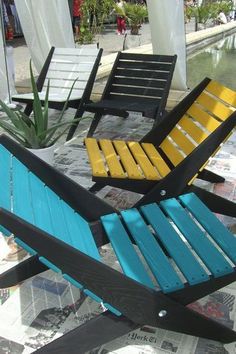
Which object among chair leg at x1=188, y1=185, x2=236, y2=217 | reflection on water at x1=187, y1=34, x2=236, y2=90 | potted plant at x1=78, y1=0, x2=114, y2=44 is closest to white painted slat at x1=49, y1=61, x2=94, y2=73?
reflection on water at x1=187, y1=34, x2=236, y2=90

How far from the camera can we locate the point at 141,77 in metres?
4.49

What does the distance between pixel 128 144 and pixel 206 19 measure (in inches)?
619

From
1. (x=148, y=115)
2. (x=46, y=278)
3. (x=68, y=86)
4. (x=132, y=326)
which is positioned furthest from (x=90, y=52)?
(x=132, y=326)

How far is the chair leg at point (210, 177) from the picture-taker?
3094 millimetres

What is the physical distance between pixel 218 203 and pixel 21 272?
129 centimetres

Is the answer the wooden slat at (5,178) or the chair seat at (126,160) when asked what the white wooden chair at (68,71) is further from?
the wooden slat at (5,178)

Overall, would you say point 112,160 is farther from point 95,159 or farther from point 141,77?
point 141,77

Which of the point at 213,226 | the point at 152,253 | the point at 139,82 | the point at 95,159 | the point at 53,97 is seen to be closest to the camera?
the point at 152,253

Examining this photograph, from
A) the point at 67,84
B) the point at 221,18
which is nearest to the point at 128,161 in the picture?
the point at 67,84

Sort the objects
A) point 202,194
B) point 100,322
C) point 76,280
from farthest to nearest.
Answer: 1. point 202,194
2. point 100,322
3. point 76,280

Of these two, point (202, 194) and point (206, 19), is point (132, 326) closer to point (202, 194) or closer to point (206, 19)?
point (202, 194)

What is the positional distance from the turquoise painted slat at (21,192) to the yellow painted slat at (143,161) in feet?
2.71

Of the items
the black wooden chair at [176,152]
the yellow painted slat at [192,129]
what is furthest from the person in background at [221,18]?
the yellow painted slat at [192,129]

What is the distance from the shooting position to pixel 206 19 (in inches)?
671
